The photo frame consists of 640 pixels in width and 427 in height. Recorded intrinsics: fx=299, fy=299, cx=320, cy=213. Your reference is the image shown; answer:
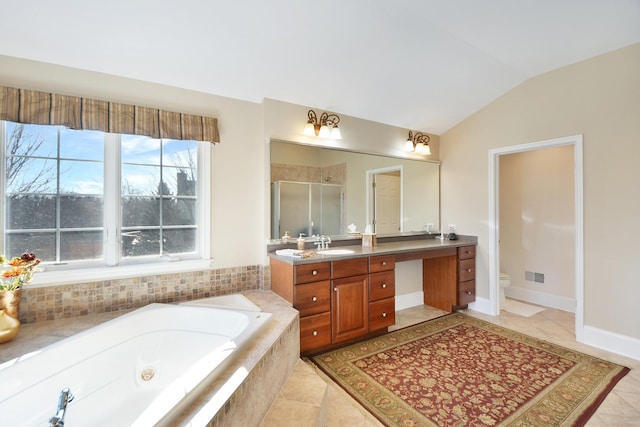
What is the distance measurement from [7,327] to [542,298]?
517 cm

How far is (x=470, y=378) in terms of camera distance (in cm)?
219

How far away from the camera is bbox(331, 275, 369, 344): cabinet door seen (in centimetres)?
255

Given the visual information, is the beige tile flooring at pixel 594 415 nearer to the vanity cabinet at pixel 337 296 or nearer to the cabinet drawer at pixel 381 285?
the vanity cabinet at pixel 337 296

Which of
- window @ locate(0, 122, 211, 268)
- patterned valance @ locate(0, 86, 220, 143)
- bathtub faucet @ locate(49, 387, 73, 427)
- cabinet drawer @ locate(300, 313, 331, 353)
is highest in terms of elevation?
patterned valance @ locate(0, 86, 220, 143)

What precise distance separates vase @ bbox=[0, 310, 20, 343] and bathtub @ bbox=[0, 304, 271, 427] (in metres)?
0.38

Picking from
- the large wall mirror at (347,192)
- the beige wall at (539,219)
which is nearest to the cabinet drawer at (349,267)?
the large wall mirror at (347,192)

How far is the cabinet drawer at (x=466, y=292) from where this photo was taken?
11.5ft

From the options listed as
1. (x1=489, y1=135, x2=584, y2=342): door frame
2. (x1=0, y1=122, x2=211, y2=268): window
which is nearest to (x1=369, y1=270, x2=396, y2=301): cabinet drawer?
(x1=489, y1=135, x2=584, y2=342): door frame

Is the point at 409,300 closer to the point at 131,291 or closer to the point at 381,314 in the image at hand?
the point at 381,314

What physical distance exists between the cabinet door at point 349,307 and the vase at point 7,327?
2.03m

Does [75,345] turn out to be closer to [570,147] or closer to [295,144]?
[295,144]

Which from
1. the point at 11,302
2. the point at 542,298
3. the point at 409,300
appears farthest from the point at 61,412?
the point at 542,298

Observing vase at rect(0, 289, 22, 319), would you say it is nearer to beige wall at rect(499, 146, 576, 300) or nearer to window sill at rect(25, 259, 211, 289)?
window sill at rect(25, 259, 211, 289)

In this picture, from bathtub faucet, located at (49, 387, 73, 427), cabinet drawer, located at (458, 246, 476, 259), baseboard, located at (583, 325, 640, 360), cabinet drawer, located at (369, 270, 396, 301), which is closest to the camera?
bathtub faucet, located at (49, 387, 73, 427)
